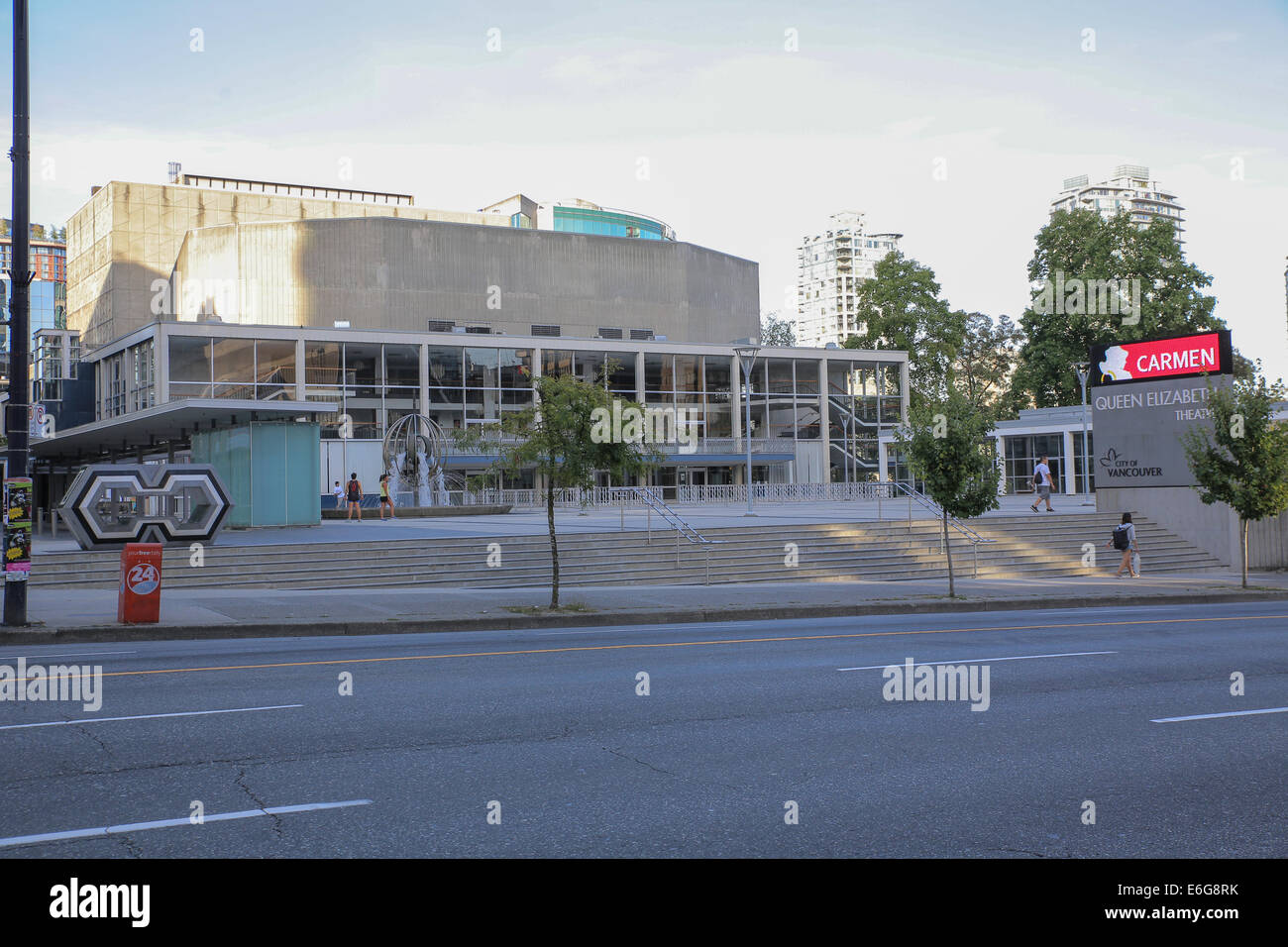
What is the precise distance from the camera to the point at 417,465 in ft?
154

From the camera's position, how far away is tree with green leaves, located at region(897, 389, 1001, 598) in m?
22.5

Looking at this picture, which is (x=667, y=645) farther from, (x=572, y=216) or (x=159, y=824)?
(x=572, y=216)

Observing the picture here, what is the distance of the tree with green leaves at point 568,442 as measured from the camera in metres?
18.5

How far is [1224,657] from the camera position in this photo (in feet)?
42.0

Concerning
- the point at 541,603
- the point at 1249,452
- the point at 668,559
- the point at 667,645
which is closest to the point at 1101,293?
the point at 1249,452

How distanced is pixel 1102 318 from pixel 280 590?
60811 millimetres

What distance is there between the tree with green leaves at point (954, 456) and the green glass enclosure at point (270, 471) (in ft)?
52.9

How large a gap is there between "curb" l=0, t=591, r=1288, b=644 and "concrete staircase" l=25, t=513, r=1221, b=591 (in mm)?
5206

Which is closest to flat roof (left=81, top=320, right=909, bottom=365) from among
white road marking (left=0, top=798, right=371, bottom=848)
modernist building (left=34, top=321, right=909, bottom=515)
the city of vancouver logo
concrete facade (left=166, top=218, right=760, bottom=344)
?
modernist building (left=34, top=321, right=909, bottom=515)

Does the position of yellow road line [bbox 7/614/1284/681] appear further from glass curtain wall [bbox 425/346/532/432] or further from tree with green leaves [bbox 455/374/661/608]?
glass curtain wall [bbox 425/346/532/432]

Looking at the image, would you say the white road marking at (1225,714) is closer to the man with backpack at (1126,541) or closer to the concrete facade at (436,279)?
the man with backpack at (1126,541)
